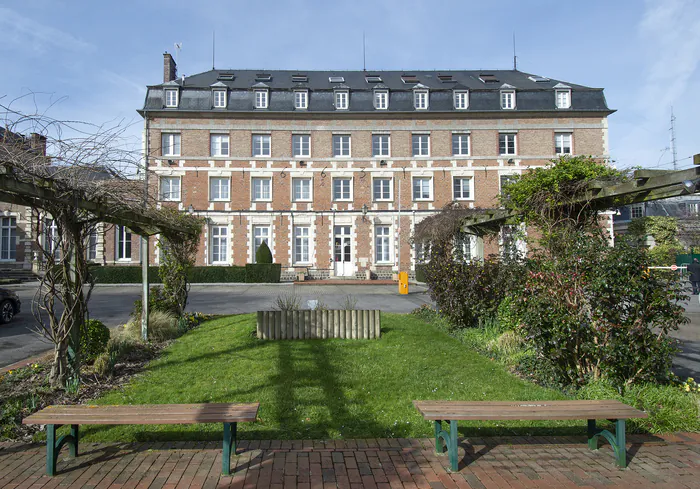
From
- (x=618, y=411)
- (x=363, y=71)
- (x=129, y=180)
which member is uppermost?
(x=363, y=71)

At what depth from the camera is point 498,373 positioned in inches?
239

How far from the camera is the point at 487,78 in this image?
30.6 metres

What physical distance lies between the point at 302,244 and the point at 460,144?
469 inches

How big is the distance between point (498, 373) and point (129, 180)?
5.48m

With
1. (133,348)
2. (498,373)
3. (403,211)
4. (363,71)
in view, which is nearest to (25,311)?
(133,348)

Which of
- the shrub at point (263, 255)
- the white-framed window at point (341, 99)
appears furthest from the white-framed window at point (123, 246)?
the white-framed window at point (341, 99)

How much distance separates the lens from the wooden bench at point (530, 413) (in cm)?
354

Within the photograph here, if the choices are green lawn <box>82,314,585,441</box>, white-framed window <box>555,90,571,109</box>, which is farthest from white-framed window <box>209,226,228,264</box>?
white-framed window <box>555,90,571,109</box>

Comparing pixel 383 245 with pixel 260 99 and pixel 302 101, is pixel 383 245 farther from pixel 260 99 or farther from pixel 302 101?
pixel 260 99

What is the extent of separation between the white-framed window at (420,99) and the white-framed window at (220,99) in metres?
12.0

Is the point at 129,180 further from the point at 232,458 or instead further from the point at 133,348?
the point at 232,458

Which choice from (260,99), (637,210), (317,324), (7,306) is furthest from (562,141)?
(7,306)

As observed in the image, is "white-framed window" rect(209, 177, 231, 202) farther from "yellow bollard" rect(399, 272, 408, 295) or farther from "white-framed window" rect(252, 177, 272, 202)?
"yellow bollard" rect(399, 272, 408, 295)

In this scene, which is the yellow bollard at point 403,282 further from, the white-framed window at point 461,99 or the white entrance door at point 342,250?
the white-framed window at point 461,99
